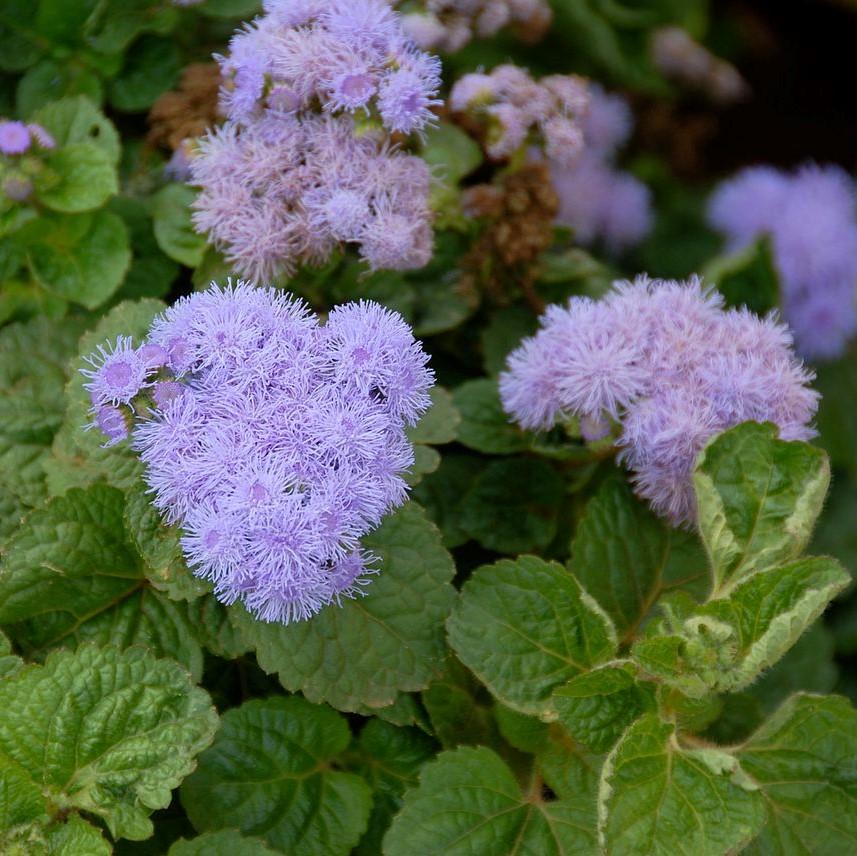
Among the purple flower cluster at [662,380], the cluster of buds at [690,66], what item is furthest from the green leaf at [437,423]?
the cluster of buds at [690,66]

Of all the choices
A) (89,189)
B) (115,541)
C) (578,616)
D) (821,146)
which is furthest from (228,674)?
(821,146)

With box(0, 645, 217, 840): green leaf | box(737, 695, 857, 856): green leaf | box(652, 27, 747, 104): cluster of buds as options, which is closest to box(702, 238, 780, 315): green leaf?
box(652, 27, 747, 104): cluster of buds

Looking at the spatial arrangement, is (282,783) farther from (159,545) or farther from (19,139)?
(19,139)

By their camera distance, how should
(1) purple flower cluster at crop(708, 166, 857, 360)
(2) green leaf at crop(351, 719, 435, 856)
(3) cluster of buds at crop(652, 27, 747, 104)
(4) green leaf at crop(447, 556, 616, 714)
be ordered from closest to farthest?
1. (4) green leaf at crop(447, 556, 616, 714)
2. (2) green leaf at crop(351, 719, 435, 856)
3. (1) purple flower cluster at crop(708, 166, 857, 360)
4. (3) cluster of buds at crop(652, 27, 747, 104)

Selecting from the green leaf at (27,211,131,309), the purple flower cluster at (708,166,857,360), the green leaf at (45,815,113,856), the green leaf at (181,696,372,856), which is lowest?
the green leaf at (181,696,372,856)

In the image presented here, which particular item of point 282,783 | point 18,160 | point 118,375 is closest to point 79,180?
point 18,160

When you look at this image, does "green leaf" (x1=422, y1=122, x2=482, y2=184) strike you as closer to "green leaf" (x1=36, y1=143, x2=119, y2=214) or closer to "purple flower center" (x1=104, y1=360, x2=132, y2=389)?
"green leaf" (x1=36, y1=143, x2=119, y2=214)
